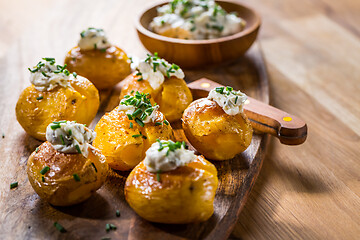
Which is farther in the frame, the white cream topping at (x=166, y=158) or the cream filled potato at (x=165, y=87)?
the cream filled potato at (x=165, y=87)

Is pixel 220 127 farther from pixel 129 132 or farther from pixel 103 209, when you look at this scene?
pixel 103 209

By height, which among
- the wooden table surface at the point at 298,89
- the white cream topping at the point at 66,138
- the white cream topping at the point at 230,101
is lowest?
the wooden table surface at the point at 298,89

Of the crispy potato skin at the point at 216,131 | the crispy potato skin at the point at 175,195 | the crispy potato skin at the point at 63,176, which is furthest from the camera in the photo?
the crispy potato skin at the point at 216,131

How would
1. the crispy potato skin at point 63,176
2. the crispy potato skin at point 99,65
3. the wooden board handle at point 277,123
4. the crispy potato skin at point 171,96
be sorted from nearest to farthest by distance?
the crispy potato skin at point 63,176 → the wooden board handle at point 277,123 → the crispy potato skin at point 171,96 → the crispy potato skin at point 99,65

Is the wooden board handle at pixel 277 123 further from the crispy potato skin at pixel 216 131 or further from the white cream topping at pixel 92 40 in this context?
the white cream topping at pixel 92 40

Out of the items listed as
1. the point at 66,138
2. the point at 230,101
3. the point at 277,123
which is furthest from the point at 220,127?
the point at 66,138

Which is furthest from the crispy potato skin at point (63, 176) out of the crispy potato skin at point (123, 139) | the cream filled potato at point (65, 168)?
the crispy potato skin at point (123, 139)
